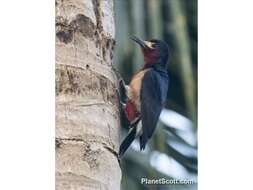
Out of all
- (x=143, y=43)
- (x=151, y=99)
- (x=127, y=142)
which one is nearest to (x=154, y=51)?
(x=143, y=43)

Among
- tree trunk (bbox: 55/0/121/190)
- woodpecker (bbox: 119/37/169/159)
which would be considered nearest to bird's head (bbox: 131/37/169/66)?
woodpecker (bbox: 119/37/169/159)

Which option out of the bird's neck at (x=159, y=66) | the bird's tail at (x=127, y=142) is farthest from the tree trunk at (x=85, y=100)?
the bird's neck at (x=159, y=66)

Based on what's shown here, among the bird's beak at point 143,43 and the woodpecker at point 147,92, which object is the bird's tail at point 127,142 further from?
the bird's beak at point 143,43

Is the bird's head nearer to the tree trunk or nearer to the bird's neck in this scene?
the bird's neck

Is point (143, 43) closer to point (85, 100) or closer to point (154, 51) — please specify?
point (154, 51)

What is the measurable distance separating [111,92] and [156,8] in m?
0.30

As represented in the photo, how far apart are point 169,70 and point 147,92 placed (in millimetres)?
95

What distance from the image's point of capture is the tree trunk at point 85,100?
4.44ft

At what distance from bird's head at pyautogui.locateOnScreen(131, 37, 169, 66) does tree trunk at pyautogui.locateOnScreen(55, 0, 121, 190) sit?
0.14m

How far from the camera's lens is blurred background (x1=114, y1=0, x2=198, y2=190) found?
153cm

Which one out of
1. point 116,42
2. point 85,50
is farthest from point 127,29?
point 85,50

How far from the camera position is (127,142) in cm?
151
